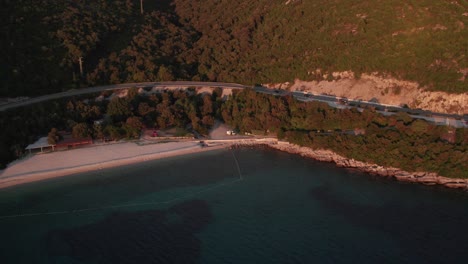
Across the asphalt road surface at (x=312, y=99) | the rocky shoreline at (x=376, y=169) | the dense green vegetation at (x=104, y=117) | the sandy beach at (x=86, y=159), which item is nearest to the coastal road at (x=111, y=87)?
the asphalt road surface at (x=312, y=99)

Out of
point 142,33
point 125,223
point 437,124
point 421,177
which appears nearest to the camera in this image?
point 125,223

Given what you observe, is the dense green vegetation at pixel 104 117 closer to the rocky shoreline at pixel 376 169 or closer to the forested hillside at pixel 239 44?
the forested hillside at pixel 239 44

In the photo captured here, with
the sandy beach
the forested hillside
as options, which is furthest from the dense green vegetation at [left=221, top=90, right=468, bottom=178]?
the forested hillside

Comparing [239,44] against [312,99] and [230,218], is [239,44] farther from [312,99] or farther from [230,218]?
[230,218]

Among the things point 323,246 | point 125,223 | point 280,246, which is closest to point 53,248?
point 125,223

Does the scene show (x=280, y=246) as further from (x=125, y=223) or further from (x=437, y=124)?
(x=437, y=124)

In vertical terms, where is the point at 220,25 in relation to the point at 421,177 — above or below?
above
